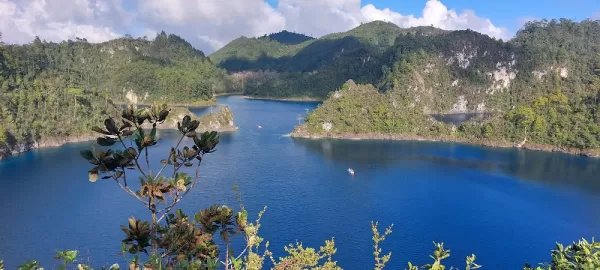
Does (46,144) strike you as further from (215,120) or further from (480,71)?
(480,71)

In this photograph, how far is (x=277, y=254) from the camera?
114 feet

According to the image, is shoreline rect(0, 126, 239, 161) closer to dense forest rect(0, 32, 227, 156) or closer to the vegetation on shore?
dense forest rect(0, 32, 227, 156)

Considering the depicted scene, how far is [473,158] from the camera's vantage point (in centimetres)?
7306

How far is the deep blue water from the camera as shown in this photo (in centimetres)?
3762

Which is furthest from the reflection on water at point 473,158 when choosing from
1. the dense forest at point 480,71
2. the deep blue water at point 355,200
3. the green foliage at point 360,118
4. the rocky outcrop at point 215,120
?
the dense forest at point 480,71

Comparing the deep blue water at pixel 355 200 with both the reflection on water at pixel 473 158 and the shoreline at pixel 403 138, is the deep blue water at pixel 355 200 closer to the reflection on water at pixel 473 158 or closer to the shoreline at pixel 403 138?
the reflection on water at pixel 473 158

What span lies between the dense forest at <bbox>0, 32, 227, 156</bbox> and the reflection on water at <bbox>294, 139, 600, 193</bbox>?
3937 cm

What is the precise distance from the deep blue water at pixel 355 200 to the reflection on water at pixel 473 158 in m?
0.28

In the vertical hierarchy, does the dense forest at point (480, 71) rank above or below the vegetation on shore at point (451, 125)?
above

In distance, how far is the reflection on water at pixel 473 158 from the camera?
63219mm

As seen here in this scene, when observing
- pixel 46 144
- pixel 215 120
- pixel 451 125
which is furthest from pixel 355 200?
pixel 46 144

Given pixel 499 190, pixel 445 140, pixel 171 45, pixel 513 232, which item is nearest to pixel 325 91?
pixel 171 45

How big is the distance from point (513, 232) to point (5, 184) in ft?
166

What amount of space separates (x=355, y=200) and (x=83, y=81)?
99268mm
